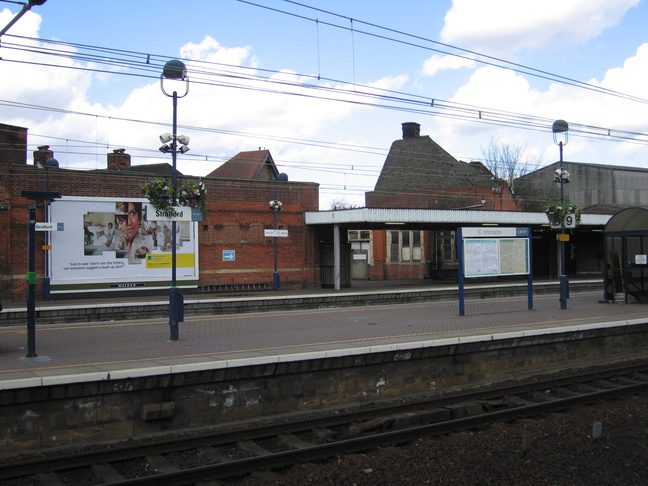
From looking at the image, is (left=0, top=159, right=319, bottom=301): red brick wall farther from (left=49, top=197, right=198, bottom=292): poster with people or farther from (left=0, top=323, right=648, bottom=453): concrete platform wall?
(left=0, top=323, right=648, bottom=453): concrete platform wall

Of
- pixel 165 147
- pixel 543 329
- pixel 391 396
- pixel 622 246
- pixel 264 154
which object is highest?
pixel 264 154

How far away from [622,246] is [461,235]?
23.5 ft

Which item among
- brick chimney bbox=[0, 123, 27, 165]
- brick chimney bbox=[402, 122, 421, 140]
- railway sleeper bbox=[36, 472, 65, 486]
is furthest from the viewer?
brick chimney bbox=[402, 122, 421, 140]

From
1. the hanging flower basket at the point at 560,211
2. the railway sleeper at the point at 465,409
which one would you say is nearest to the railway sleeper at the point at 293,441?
the railway sleeper at the point at 465,409

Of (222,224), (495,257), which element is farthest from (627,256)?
(222,224)

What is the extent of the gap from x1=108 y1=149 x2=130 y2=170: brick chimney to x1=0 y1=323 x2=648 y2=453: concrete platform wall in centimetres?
3035

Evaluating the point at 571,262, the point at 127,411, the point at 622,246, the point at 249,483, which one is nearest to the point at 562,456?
the point at 249,483

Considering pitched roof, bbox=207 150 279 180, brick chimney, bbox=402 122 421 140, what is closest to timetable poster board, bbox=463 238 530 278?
pitched roof, bbox=207 150 279 180

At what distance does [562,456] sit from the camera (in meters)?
7.42

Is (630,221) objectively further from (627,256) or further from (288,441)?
(288,441)

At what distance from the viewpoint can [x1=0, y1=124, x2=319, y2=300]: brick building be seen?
2445 cm

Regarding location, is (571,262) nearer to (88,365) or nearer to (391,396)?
(391,396)

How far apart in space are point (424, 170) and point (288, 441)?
46.5 meters

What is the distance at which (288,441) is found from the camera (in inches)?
320
